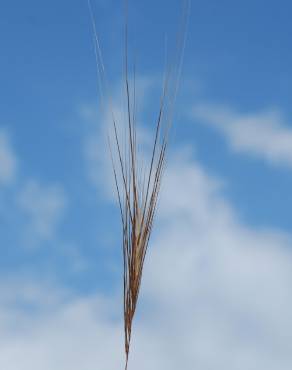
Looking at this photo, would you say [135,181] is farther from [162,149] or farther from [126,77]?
[126,77]

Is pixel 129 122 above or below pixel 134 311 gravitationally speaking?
above

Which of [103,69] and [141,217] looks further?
[103,69]

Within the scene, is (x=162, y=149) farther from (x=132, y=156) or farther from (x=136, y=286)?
(x=136, y=286)

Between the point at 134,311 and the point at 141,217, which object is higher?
the point at 141,217

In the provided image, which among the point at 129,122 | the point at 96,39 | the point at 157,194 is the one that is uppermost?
the point at 96,39

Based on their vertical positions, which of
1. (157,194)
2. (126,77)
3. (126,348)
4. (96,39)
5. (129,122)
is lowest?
(126,348)

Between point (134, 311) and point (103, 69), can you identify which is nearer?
point (134, 311)

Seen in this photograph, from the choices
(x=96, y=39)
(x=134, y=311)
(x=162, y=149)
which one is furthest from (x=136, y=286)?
(x=96, y=39)

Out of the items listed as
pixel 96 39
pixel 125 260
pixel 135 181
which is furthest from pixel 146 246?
pixel 96 39
